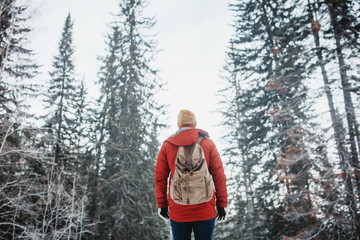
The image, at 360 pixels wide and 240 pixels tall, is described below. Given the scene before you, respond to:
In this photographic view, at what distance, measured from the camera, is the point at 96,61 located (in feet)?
70.4

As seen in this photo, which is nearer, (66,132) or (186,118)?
(186,118)

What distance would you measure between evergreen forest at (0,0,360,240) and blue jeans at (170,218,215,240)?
5.58m

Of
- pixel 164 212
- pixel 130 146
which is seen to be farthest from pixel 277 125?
pixel 164 212

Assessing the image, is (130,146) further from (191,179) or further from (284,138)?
(191,179)

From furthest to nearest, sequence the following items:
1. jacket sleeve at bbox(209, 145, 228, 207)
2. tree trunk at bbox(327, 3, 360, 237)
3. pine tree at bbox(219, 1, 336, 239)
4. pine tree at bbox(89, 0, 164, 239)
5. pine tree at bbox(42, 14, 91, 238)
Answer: pine tree at bbox(42, 14, 91, 238) → pine tree at bbox(89, 0, 164, 239) → pine tree at bbox(219, 1, 336, 239) → tree trunk at bbox(327, 3, 360, 237) → jacket sleeve at bbox(209, 145, 228, 207)

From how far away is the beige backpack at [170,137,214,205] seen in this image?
2.34m

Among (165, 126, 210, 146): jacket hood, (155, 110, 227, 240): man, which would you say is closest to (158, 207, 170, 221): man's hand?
(155, 110, 227, 240): man

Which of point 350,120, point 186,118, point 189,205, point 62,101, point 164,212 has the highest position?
point 62,101

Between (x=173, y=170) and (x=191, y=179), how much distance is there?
275 millimetres

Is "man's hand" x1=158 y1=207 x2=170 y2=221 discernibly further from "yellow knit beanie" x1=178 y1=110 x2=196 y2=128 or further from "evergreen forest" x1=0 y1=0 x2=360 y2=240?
"evergreen forest" x1=0 y1=0 x2=360 y2=240

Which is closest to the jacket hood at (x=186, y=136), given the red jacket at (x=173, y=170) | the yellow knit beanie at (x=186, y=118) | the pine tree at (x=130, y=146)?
the red jacket at (x=173, y=170)

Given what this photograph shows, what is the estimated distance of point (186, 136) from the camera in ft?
8.32

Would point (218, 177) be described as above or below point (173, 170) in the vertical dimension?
below

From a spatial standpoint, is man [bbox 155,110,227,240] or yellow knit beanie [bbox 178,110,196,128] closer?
man [bbox 155,110,227,240]
